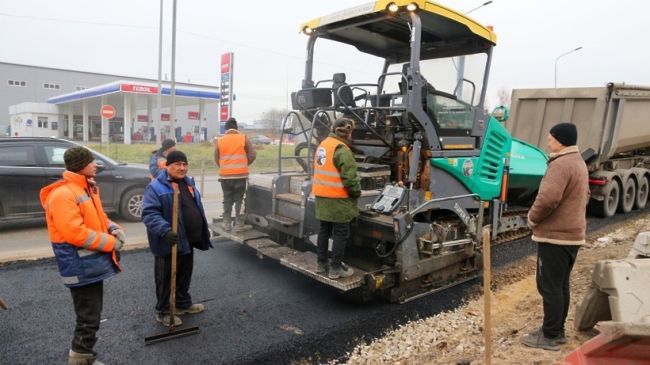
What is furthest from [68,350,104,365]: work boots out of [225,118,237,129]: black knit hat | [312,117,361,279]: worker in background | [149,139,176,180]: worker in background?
[225,118,237,129]: black knit hat

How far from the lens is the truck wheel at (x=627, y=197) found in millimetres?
10023

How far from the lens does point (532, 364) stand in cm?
335

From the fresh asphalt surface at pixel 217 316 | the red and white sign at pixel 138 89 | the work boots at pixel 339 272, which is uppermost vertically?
the red and white sign at pixel 138 89

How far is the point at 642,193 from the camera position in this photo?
10844mm

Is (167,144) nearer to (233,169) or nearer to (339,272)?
(233,169)

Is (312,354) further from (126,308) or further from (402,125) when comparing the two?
(402,125)

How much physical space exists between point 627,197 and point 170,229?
10.2 m

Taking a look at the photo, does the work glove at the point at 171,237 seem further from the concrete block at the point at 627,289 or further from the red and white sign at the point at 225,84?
the red and white sign at the point at 225,84

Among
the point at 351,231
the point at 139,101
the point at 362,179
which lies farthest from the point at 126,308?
the point at 139,101

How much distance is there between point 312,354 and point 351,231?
163cm

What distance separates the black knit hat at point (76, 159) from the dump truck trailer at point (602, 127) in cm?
887

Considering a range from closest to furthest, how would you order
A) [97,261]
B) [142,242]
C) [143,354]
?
[97,261]
[143,354]
[142,242]

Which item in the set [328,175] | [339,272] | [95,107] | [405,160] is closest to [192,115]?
[95,107]

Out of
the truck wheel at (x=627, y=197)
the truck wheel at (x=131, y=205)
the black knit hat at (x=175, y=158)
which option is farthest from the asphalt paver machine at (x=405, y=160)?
the truck wheel at (x=627, y=197)
